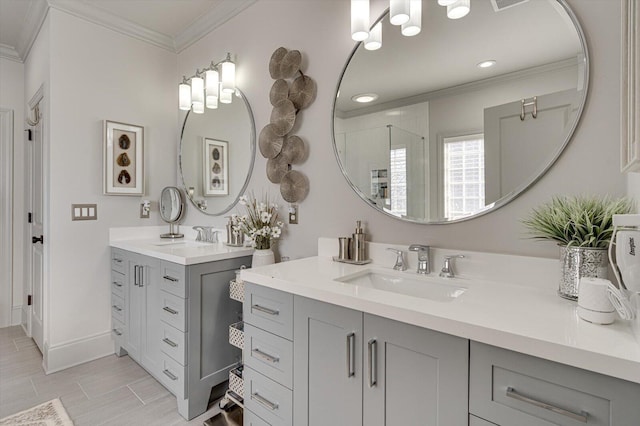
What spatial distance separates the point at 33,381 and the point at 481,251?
2.93 meters

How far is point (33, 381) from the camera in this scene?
2.23m

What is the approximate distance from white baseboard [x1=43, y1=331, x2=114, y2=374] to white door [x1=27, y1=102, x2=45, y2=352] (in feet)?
1.09

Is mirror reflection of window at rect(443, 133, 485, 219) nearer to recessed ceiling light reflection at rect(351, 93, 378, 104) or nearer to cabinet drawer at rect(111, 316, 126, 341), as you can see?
recessed ceiling light reflection at rect(351, 93, 378, 104)

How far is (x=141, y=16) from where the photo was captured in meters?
2.63

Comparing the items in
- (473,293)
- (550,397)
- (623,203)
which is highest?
(623,203)

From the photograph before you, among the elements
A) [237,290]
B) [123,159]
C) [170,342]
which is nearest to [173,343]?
[170,342]

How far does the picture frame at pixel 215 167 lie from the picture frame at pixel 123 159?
1.92 ft

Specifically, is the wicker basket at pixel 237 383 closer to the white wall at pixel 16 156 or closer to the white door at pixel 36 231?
the white door at pixel 36 231

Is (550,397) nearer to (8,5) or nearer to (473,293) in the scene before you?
(473,293)

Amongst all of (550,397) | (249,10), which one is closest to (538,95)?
(550,397)

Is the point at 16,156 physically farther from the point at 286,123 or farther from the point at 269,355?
the point at 269,355

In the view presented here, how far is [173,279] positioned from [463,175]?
1.64 m

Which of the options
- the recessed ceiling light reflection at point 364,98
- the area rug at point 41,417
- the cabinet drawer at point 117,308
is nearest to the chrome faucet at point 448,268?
the recessed ceiling light reflection at point 364,98

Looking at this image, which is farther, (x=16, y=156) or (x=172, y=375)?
(x=16, y=156)
